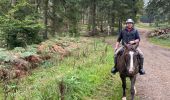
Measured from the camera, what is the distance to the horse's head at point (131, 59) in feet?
38.9

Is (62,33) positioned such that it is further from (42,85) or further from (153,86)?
(42,85)

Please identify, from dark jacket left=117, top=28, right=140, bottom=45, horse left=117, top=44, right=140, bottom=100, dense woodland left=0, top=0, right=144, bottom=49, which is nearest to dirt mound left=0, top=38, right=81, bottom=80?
dense woodland left=0, top=0, right=144, bottom=49

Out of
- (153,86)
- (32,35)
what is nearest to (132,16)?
(32,35)

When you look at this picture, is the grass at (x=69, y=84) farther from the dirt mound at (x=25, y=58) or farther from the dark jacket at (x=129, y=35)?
the dark jacket at (x=129, y=35)

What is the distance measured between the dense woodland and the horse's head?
10.4m

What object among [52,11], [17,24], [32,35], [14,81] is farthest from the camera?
[52,11]

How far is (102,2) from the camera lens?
58.8 metres

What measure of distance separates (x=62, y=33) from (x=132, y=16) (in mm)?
24225

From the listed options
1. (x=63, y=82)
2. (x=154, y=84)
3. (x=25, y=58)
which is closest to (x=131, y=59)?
(x=63, y=82)

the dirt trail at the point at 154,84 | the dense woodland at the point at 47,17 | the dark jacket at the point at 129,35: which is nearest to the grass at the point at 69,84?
the dirt trail at the point at 154,84

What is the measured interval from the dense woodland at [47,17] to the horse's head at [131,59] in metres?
10.4

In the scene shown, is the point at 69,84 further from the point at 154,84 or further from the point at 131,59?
the point at 154,84

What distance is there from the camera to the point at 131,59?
39.1 feet

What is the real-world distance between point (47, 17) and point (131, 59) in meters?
27.0
